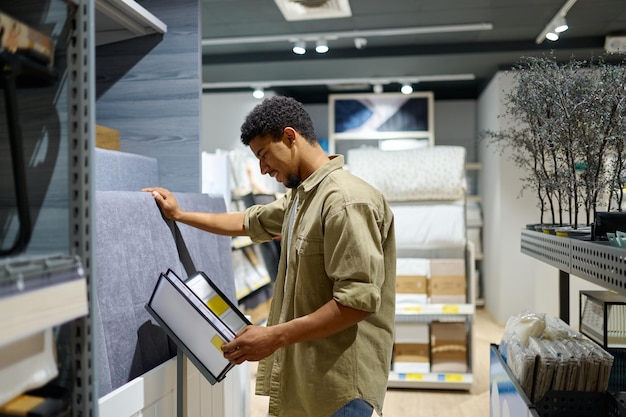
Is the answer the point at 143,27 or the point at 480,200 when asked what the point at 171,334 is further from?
the point at 480,200

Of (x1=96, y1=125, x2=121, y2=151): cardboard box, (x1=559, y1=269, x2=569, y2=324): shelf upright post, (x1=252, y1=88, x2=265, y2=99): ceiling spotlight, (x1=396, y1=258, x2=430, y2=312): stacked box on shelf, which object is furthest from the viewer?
(x1=252, y1=88, x2=265, y2=99): ceiling spotlight

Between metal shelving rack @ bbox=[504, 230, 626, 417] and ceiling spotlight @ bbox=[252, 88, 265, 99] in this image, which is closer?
metal shelving rack @ bbox=[504, 230, 626, 417]

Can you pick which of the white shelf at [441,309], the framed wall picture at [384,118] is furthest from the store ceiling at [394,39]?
the white shelf at [441,309]

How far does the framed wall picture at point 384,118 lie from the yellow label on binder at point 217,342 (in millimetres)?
6127

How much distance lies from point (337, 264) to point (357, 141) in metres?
6.69

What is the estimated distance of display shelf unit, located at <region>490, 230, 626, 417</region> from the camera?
1477 millimetres

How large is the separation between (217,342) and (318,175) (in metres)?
0.58

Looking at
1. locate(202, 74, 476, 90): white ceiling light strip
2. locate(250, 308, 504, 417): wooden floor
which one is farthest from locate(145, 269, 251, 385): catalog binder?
locate(202, 74, 476, 90): white ceiling light strip

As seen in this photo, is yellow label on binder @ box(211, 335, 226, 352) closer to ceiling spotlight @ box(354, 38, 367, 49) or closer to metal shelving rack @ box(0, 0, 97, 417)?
metal shelving rack @ box(0, 0, 97, 417)

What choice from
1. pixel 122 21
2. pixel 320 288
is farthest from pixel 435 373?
pixel 122 21

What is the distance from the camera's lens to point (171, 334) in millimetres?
1732

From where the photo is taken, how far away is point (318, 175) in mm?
1801

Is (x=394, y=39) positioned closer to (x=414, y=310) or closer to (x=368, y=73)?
(x=368, y=73)

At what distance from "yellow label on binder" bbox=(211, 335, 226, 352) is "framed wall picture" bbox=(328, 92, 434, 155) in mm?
6127
